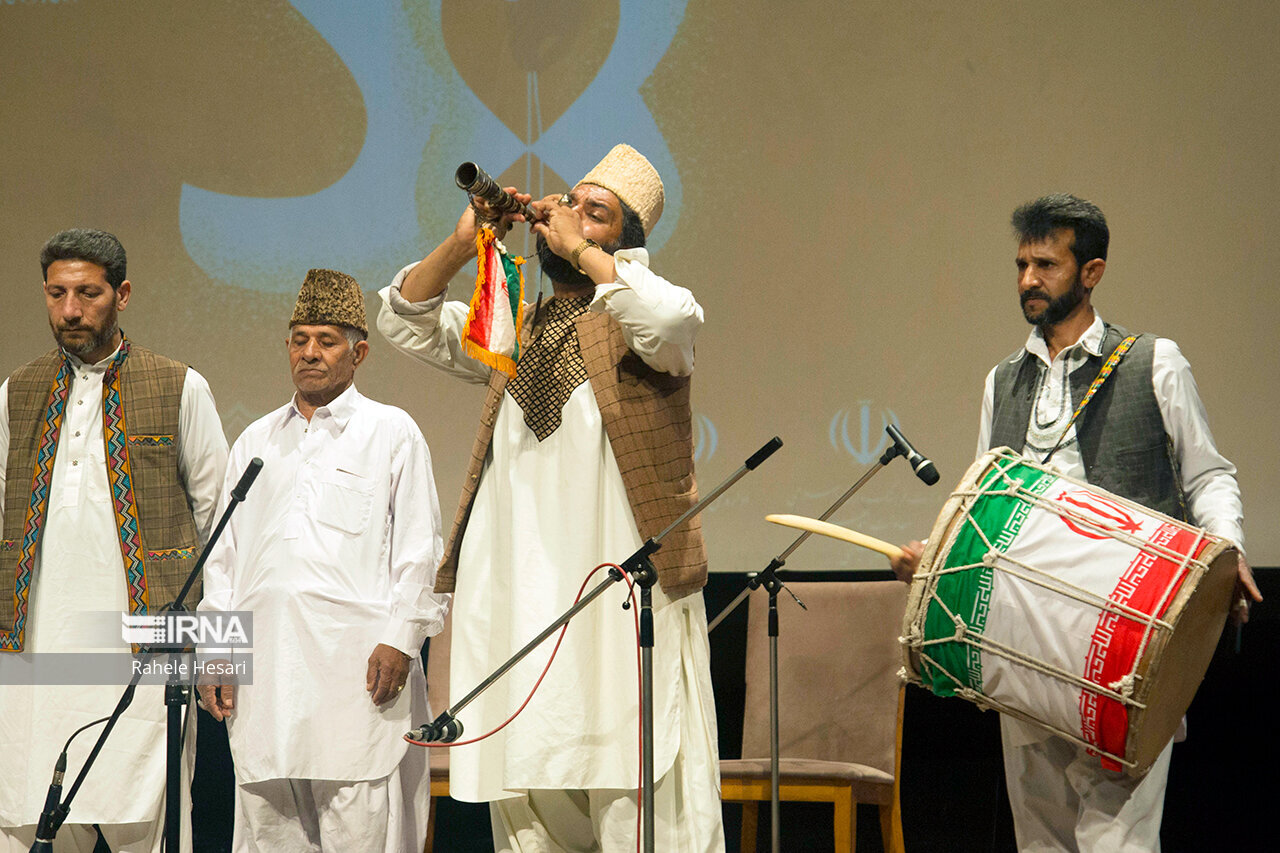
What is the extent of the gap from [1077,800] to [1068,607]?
692mm


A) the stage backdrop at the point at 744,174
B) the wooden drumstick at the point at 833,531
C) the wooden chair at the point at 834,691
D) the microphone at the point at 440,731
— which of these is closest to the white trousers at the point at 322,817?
the microphone at the point at 440,731

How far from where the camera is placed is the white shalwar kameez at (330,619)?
9.00 ft

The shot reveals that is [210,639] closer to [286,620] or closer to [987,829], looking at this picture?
[286,620]

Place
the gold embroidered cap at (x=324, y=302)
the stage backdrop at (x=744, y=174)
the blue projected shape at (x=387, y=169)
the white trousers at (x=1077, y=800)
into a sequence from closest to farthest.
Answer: the white trousers at (x=1077, y=800), the gold embroidered cap at (x=324, y=302), the stage backdrop at (x=744, y=174), the blue projected shape at (x=387, y=169)

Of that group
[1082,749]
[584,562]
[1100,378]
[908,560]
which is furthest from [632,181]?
[1082,749]

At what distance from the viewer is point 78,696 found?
9.29 feet

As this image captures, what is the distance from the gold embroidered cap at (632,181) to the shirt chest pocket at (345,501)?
98 cm

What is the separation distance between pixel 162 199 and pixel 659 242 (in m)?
1.91

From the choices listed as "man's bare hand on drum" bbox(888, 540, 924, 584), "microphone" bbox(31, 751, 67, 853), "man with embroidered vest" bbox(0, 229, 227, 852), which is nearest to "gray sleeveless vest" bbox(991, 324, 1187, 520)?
"man's bare hand on drum" bbox(888, 540, 924, 584)

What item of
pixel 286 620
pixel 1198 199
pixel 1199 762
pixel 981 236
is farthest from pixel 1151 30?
pixel 286 620

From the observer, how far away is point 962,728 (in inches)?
159

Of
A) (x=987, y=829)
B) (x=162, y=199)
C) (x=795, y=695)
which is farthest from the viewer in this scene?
(x=162, y=199)

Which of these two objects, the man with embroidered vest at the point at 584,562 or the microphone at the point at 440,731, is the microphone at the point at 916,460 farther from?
the microphone at the point at 440,731

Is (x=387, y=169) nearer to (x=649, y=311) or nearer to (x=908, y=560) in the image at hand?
(x=649, y=311)
